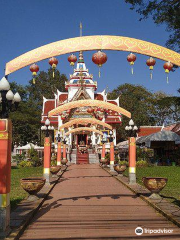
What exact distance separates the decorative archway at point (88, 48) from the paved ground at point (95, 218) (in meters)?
3.30

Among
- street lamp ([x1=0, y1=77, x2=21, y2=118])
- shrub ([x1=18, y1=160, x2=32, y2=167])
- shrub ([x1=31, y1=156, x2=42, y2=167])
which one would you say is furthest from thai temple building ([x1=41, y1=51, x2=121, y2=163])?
street lamp ([x1=0, y1=77, x2=21, y2=118])

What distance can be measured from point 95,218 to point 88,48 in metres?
3.57

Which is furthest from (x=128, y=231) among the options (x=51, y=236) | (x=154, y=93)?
(x=154, y=93)

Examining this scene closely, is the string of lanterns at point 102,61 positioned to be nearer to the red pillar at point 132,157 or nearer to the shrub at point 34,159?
the red pillar at point 132,157

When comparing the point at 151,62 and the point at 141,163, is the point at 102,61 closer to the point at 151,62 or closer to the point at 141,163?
the point at 151,62

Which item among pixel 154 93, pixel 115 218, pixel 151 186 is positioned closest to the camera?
pixel 115 218

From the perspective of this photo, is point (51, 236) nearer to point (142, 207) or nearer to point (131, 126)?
point (142, 207)

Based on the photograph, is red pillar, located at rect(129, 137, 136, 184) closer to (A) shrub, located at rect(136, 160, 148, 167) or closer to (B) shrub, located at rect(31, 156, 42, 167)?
(A) shrub, located at rect(136, 160, 148, 167)

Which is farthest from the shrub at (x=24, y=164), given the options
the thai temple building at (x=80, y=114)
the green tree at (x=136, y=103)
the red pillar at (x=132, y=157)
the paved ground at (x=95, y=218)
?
the green tree at (x=136, y=103)

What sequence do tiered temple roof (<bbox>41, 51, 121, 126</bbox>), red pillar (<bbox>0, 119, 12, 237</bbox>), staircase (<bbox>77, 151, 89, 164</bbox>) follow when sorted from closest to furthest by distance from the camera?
red pillar (<bbox>0, 119, 12, 237</bbox>)
staircase (<bbox>77, 151, 89, 164</bbox>)
tiered temple roof (<bbox>41, 51, 121, 126</bbox>)

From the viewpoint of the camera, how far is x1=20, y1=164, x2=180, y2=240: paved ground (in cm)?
559

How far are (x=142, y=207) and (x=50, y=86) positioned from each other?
50119 mm

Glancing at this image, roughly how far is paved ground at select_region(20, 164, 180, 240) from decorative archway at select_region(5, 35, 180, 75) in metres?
3.30

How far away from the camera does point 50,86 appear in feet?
186
